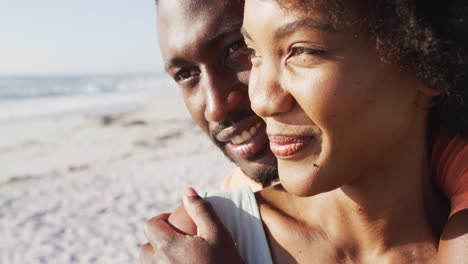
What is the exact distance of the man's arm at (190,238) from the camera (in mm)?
1878

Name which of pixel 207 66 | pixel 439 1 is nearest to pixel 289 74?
pixel 439 1

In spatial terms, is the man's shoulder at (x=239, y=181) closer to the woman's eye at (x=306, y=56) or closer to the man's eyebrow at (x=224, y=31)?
the man's eyebrow at (x=224, y=31)

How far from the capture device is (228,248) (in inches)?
74.7

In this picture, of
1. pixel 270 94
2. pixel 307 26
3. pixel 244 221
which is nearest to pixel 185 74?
pixel 244 221

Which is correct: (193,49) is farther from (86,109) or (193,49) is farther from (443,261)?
(86,109)

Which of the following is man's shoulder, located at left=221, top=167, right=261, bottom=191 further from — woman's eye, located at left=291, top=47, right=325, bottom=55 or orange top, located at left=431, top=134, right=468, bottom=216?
woman's eye, located at left=291, top=47, right=325, bottom=55

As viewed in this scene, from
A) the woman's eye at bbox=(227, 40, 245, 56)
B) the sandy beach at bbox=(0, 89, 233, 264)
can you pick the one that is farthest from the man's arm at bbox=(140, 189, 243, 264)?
the sandy beach at bbox=(0, 89, 233, 264)

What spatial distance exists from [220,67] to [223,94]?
0.16m

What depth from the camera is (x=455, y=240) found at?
1.81 metres

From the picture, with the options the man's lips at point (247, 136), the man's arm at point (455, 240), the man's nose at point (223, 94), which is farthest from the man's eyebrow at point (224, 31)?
the man's arm at point (455, 240)

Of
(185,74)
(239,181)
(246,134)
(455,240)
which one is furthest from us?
(239,181)

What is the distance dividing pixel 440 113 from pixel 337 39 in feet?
2.17

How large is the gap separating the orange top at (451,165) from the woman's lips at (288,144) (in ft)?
1.97

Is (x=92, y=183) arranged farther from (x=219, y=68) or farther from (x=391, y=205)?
(x=391, y=205)
